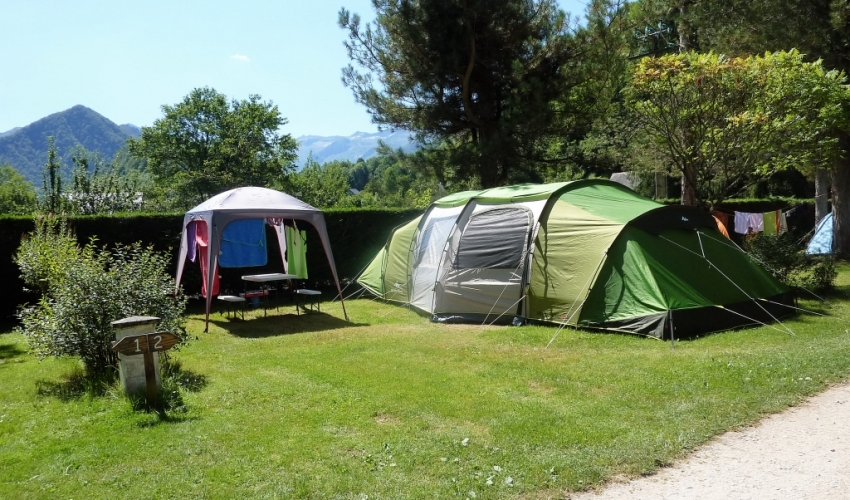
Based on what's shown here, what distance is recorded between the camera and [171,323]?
6.26 m

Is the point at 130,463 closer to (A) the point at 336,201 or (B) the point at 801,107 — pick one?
(B) the point at 801,107

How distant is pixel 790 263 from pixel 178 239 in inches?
417

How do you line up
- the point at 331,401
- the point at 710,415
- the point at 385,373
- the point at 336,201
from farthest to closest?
the point at 336,201, the point at 385,373, the point at 331,401, the point at 710,415

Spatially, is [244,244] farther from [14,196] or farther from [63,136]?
[63,136]

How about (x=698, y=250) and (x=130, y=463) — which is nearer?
(x=130, y=463)

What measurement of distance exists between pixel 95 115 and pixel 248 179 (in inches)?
7718

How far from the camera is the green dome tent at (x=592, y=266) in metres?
7.39

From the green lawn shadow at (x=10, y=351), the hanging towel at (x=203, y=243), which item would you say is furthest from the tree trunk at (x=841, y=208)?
the green lawn shadow at (x=10, y=351)

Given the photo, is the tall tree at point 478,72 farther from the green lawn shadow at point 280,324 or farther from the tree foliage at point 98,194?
the tree foliage at point 98,194

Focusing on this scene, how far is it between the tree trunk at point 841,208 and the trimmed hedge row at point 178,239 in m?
10.3

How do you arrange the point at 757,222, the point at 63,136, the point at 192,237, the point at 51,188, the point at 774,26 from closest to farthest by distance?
1. the point at 192,237
2. the point at 774,26
3. the point at 51,188
4. the point at 757,222
5. the point at 63,136

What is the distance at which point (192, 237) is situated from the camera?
33.9 feet

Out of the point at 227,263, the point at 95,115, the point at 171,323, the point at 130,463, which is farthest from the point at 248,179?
the point at 95,115

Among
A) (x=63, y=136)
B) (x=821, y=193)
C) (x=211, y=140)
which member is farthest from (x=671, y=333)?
(x=63, y=136)
